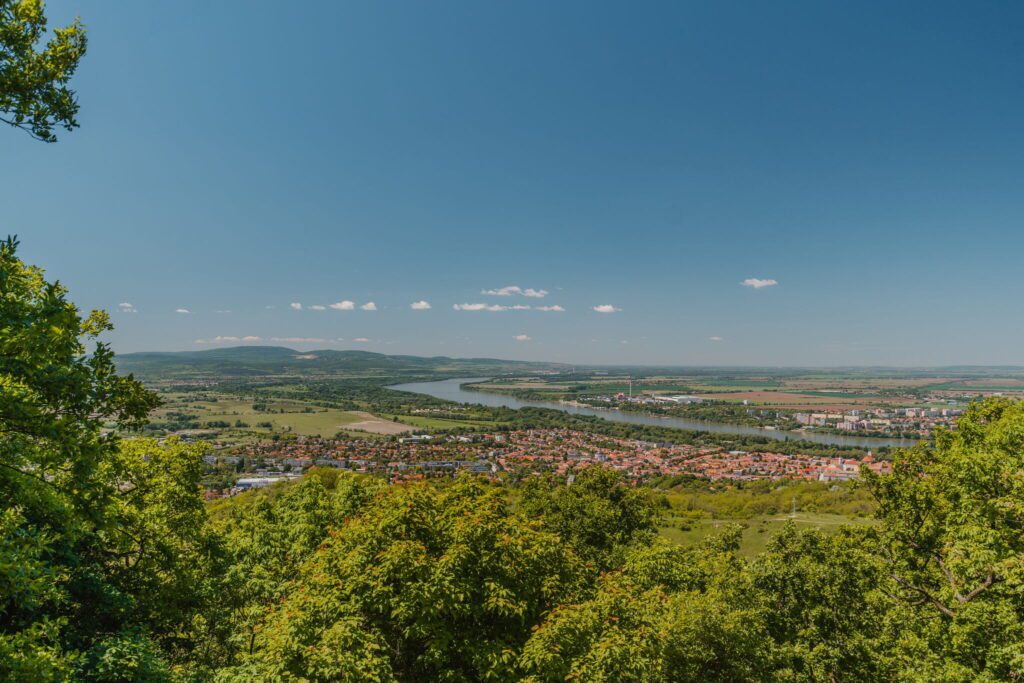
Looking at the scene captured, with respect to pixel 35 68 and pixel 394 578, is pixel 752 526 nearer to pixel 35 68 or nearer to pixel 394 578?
pixel 394 578

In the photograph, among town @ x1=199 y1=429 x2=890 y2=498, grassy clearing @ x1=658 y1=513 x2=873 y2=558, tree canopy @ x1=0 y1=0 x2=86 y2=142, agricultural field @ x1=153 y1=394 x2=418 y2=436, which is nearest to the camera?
tree canopy @ x1=0 y1=0 x2=86 y2=142

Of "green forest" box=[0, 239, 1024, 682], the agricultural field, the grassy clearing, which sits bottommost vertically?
the agricultural field

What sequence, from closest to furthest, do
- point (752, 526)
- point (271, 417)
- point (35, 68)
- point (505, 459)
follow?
point (35, 68) → point (752, 526) → point (505, 459) → point (271, 417)

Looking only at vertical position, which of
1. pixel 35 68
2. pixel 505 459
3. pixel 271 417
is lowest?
pixel 271 417

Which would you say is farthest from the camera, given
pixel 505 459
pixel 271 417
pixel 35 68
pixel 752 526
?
pixel 271 417

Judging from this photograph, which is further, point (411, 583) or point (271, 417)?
point (271, 417)

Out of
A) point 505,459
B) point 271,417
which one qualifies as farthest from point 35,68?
point 271,417

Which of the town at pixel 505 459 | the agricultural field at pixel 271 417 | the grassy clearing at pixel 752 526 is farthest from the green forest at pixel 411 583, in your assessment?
the agricultural field at pixel 271 417

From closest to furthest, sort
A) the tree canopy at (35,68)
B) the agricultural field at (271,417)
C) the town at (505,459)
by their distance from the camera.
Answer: the tree canopy at (35,68), the town at (505,459), the agricultural field at (271,417)

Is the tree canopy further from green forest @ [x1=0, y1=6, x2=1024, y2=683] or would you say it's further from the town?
the town

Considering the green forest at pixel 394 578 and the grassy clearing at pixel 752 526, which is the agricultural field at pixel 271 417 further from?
the green forest at pixel 394 578

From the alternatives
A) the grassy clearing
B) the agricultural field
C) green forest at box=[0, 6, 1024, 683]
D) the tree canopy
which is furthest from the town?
the tree canopy

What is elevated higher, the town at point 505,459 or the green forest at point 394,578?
the green forest at point 394,578
